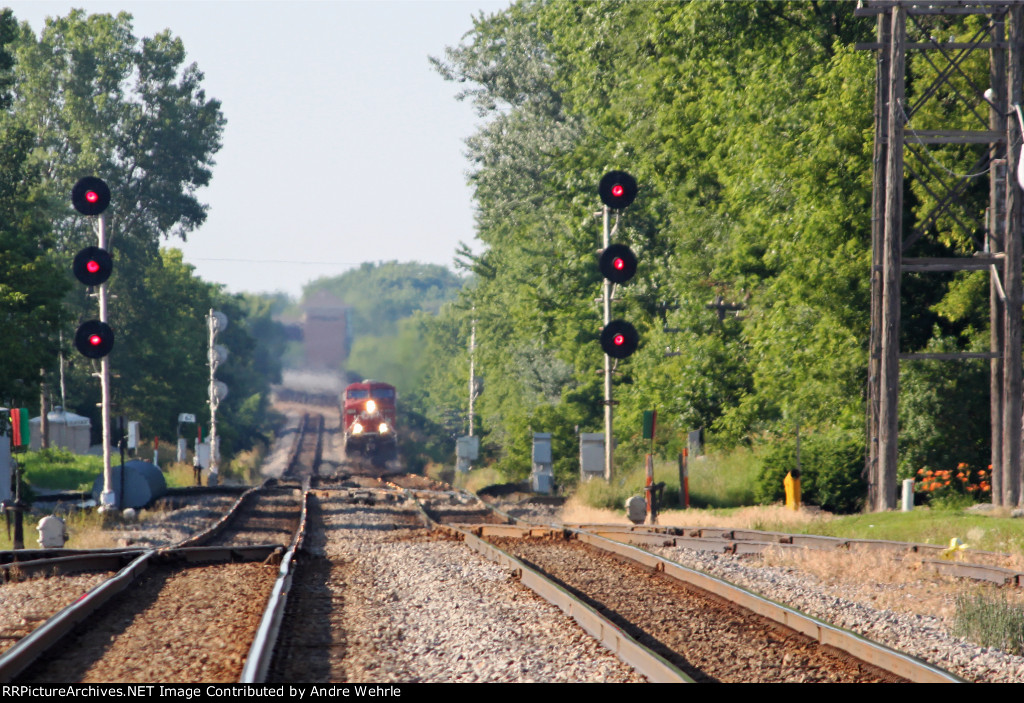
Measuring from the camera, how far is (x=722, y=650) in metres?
8.59

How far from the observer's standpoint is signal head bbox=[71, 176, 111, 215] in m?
20.4

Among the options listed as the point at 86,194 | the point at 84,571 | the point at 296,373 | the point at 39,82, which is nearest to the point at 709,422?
the point at 86,194

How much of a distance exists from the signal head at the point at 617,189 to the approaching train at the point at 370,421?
3757 cm

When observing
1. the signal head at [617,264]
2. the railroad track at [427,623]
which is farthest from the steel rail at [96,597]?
the signal head at [617,264]

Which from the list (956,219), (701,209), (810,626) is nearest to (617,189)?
(956,219)

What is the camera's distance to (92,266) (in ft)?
66.4

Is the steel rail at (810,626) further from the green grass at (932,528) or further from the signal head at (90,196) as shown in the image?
the signal head at (90,196)

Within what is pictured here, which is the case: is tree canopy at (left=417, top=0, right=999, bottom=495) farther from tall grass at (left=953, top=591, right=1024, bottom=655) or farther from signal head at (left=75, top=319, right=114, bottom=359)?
tall grass at (left=953, top=591, right=1024, bottom=655)

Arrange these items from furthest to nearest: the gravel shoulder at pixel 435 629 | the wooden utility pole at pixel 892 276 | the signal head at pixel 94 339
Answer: the wooden utility pole at pixel 892 276 → the signal head at pixel 94 339 → the gravel shoulder at pixel 435 629

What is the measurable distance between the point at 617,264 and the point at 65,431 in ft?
135

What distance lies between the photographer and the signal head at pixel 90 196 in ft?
66.8

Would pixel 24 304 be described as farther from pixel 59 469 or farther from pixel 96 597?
pixel 96 597

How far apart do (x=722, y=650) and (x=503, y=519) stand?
48.0 feet

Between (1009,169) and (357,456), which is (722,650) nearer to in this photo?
(1009,169)
